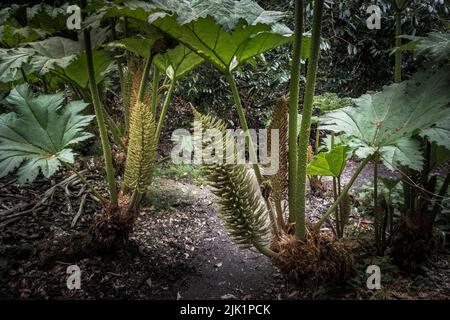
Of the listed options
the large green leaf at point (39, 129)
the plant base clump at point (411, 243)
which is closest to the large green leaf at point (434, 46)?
the plant base clump at point (411, 243)

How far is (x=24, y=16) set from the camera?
5.98ft

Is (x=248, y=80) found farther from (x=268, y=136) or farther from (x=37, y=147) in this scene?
(x=37, y=147)

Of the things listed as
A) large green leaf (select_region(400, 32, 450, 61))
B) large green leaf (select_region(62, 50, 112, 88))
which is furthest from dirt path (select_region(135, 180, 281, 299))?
large green leaf (select_region(400, 32, 450, 61))

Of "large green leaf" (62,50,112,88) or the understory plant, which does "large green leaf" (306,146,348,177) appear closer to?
the understory plant

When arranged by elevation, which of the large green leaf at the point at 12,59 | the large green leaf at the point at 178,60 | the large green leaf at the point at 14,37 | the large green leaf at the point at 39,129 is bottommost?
the large green leaf at the point at 39,129

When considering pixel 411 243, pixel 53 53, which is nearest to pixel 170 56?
pixel 53 53

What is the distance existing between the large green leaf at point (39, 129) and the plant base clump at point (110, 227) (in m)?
0.33

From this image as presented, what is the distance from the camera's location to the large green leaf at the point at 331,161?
149cm

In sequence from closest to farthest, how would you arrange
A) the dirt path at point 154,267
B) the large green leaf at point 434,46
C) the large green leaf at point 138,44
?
the large green leaf at point 434,46
the dirt path at point 154,267
the large green leaf at point 138,44

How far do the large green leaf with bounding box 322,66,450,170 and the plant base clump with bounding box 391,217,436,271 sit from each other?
0.40m

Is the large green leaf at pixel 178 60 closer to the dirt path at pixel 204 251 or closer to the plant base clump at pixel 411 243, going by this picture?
the dirt path at pixel 204 251

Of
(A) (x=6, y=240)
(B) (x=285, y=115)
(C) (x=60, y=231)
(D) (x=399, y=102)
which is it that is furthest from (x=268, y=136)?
(A) (x=6, y=240)

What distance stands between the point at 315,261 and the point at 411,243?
1.43 feet

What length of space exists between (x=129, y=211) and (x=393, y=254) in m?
1.18
